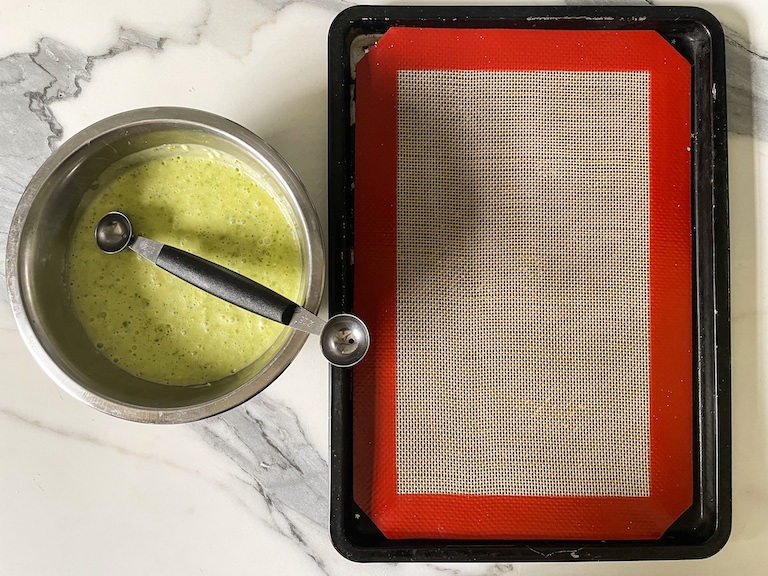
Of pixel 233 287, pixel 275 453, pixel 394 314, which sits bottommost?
pixel 275 453

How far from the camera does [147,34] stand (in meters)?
0.56

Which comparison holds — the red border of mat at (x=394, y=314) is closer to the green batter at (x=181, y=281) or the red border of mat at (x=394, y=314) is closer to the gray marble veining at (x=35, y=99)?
the green batter at (x=181, y=281)

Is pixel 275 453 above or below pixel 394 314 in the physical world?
below

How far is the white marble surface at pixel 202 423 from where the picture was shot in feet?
1.83

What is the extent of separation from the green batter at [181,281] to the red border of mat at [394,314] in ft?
0.32

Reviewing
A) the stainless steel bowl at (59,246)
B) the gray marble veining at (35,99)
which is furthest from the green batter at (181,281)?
the gray marble veining at (35,99)

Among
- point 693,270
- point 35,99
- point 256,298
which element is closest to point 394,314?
point 256,298

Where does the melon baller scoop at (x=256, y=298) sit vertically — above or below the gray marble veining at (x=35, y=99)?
below

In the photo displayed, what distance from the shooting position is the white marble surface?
0.56 meters

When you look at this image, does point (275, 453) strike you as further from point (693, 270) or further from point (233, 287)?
point (693, 270)

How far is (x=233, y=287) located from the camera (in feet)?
1.34

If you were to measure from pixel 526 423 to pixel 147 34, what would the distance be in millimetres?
539

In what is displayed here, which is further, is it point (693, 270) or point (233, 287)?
point (693, 270)

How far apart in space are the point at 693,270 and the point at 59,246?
586 millimetres
